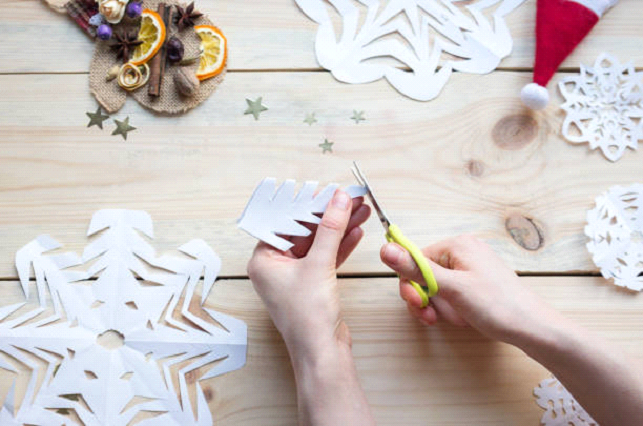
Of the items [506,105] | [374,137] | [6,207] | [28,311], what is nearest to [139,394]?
[28,311]

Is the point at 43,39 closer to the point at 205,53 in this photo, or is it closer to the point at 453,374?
the point at 205,53

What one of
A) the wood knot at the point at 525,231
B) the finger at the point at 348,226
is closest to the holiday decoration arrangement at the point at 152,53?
the finger at the point at 348,226

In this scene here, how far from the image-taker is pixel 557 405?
2.57ft

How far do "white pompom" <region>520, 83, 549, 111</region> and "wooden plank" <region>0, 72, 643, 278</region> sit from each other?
27 mm

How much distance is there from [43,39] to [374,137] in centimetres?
52

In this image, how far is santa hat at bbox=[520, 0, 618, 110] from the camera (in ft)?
2.86

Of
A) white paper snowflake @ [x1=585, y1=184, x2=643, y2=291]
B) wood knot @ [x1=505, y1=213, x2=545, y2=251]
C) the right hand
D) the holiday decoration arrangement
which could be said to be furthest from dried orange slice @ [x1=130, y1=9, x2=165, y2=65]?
white paper snowflake @ [x1=585, y1=184, x2=643, y2=291]

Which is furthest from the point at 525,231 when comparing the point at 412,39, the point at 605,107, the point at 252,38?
the point at 252,38

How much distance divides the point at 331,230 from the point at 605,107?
479 millimetres

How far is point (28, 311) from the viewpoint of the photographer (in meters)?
0.80

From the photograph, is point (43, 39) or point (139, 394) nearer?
point (139, 394)

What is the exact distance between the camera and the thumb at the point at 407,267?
693 millimetres

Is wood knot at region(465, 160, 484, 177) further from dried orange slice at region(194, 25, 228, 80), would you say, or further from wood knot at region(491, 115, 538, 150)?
dried orange slice at region(194, 25, 228, 80)

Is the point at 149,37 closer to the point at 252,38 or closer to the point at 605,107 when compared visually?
the point at 252,38
